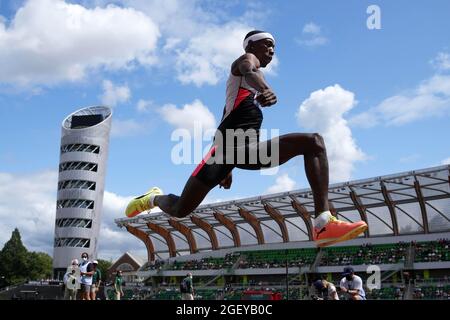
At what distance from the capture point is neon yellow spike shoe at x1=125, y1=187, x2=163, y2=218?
601 centimetres

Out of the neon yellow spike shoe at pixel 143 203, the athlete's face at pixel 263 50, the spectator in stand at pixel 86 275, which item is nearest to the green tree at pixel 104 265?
the spectator in stand at pixel 86 275

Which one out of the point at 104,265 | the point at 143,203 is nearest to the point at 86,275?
the point at 143,203

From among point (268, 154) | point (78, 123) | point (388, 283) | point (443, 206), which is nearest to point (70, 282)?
point (268, 154)

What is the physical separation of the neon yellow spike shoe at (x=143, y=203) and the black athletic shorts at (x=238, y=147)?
57.4 inches

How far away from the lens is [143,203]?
6086 millimetres

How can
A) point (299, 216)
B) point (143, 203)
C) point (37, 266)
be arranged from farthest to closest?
point (37, 266) < point (299, 216) < point (143, 203)

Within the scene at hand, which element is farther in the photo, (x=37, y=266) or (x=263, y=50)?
(x=37, y=266)

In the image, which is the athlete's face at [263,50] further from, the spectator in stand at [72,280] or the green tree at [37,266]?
the green tree at [37,266]

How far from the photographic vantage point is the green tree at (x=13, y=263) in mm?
88188

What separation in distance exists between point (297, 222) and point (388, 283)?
30.0ft

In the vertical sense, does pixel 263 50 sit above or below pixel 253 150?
above

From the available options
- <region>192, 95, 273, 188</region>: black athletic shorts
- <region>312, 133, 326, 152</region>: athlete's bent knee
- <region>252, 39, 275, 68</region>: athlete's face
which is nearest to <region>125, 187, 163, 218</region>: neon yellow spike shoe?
<region>192, 95, 273, 188</region>: black athletic shorts

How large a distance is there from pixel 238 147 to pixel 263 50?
105cm

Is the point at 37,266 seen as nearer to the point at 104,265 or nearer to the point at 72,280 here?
the point at 104,265
